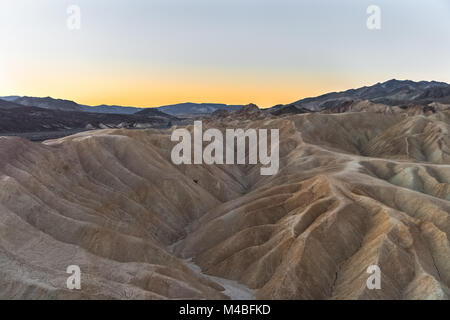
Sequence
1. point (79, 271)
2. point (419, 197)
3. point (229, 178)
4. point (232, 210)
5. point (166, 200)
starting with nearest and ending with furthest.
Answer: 1. point (79, 271)
2. point (419, 197)
3. point (232, 210)
4. point (166, 200)
5. point (229, 178)

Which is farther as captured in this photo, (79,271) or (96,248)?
(96,248)

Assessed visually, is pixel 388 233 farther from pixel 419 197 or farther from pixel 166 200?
pixel 166 200
